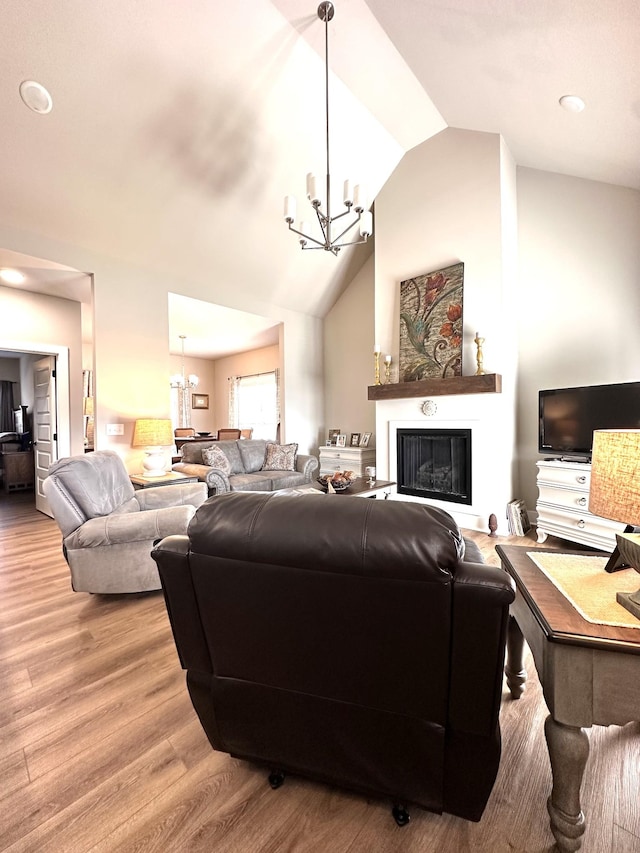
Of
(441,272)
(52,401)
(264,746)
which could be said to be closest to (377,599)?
(264,746)

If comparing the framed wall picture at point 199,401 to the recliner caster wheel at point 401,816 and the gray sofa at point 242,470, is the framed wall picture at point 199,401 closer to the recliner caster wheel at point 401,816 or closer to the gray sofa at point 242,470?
the gray sofa at point 242,470

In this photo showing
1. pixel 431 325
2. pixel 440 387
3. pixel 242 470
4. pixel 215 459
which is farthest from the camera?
pixel 242 470

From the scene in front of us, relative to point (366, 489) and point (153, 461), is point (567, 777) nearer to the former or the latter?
point (366, 489)

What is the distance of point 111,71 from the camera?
266cm

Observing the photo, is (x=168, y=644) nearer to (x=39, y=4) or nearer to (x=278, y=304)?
(x=39, y=4)

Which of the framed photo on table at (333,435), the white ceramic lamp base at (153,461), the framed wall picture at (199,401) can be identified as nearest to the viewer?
the white ceramic lamp base at (153,461)

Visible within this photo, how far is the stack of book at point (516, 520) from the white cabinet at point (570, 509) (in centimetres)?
29

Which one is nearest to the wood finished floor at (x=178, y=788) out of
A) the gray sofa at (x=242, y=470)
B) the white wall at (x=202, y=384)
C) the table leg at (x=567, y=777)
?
the table leg at (x=567, y=777)

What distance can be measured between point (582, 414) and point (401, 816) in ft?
10.4

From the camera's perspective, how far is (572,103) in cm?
258

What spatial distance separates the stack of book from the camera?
372 cm

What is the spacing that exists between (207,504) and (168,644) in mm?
1378

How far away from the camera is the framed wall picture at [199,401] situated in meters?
8.84

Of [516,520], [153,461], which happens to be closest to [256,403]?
[153,461]
